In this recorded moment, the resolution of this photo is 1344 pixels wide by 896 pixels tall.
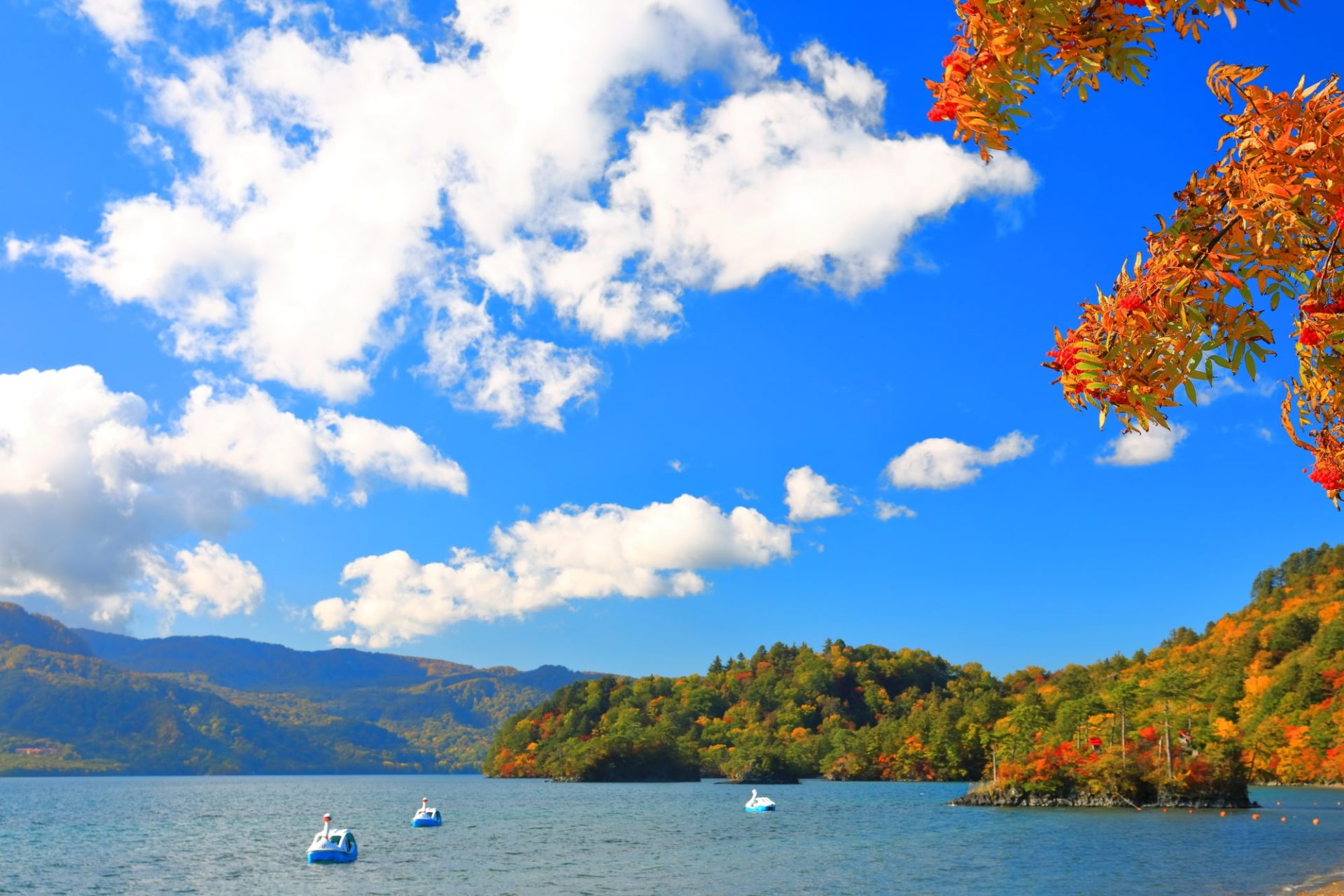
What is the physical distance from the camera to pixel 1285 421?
5578 millimetres

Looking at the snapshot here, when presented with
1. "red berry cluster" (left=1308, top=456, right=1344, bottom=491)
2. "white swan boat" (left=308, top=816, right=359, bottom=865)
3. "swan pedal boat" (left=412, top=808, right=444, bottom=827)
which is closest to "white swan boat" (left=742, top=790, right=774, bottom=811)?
"swan pedal boat" (left=412, top=808, right=444, bottom=827)

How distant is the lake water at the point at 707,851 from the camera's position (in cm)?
4772

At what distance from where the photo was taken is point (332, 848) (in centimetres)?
6041

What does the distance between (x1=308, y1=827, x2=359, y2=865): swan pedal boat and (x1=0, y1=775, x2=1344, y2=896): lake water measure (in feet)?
3.42

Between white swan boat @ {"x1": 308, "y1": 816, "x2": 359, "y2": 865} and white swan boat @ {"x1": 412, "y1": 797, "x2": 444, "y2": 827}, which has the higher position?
white swan boat @ {"x1": 308, "y1": 816, "x2": 359, "y2": 865}

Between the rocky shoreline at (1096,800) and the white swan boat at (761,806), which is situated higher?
the rocky shoreline at (1096,800)

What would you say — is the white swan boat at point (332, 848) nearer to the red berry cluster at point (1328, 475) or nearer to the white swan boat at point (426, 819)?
the white swan boat at point (426, 819)

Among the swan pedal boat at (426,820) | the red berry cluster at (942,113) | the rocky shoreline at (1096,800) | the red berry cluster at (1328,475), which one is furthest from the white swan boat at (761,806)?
the red berry cluster at (942,113)

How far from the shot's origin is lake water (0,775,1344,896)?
47719 mm

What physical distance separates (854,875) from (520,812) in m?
68.3

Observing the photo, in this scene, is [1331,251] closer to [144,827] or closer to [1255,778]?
[144,827]

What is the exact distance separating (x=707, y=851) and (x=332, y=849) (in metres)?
23.7

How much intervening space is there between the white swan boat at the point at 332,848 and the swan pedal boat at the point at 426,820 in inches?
1235

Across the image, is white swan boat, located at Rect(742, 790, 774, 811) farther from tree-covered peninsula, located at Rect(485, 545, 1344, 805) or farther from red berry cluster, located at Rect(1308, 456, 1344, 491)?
red berry cluster, located at Rect(1308, 456, 1344, 491)
